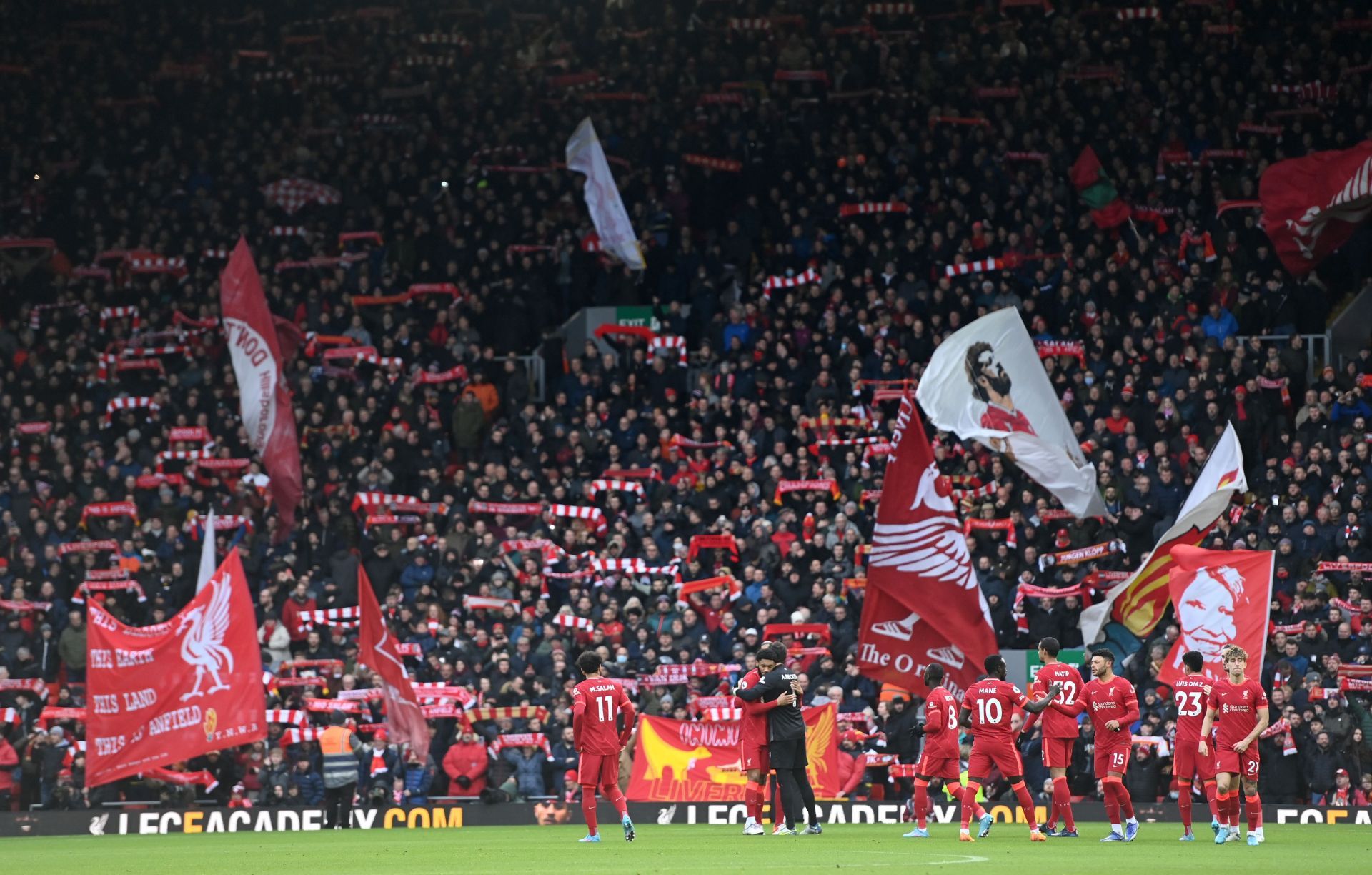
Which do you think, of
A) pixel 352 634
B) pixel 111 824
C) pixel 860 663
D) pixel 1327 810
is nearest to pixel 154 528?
pixel 352 634

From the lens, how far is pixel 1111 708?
20391 mm

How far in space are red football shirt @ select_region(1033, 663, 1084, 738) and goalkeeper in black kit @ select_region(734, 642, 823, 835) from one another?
2.47 m

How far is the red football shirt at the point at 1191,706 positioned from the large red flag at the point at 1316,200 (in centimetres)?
1256

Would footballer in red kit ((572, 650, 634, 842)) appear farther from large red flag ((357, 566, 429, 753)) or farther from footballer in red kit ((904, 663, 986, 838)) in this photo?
large red flag ((357, 566, 429, 753))

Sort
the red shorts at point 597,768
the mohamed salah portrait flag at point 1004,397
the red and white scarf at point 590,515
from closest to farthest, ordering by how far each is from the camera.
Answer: the red shorts at point 597,768 < the mohamed salah portrait flag at point 1004,397 < the red and white scarf at point 590,515

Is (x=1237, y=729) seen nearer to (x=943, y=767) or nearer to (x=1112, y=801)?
(x=1112, y=801)

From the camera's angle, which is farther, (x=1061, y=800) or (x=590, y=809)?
(x=590, y=809)

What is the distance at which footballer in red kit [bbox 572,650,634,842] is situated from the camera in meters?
21.1

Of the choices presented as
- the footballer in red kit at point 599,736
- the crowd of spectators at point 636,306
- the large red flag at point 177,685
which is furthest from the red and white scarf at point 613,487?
the footballer in red kit at point 599,736

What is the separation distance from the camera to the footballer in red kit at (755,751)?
2080cm

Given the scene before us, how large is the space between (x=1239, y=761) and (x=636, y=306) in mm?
18955

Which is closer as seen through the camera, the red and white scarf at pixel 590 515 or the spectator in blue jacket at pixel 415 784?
the spectator in blue jacket at pixel 415 784

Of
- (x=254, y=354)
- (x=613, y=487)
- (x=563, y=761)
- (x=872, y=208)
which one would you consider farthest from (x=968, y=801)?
(x=872, y=208)

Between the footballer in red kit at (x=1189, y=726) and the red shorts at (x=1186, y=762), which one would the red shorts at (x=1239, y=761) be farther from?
the red shorts at (x=1186, y=762)
